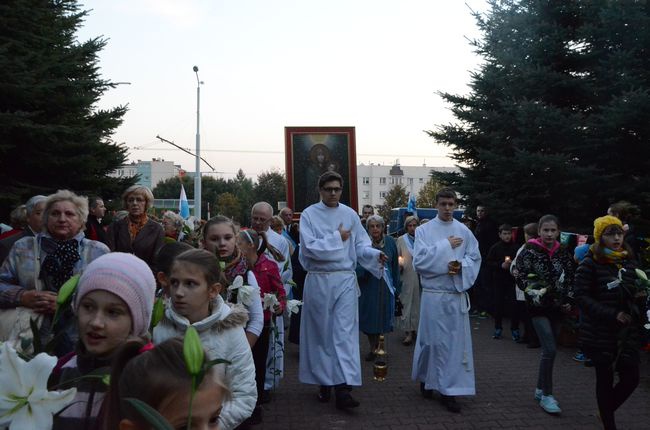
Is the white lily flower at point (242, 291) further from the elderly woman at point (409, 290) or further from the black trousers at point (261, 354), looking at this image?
the elderly woman at point (409, 290)

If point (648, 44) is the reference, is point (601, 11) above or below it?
above

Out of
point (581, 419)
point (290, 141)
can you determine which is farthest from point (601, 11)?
point (581, 419)

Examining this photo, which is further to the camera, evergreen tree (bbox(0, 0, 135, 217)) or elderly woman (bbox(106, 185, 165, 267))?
evergreen tree (bbox(0, 0, 135, 217))

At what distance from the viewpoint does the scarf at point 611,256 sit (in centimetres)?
489

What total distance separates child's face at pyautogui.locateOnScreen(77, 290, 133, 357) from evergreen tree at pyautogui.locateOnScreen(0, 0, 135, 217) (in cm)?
1048

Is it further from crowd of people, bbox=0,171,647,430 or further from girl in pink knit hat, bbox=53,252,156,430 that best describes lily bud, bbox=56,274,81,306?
girl in pink knit hat, bbox=53,252,156,430

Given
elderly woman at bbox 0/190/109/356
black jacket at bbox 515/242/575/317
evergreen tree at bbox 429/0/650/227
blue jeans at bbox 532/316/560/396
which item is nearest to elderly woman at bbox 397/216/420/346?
evergreen tree at bbox 429/0/650/227

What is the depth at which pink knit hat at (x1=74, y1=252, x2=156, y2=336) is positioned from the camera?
2.01 metres

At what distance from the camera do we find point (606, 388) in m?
4.82

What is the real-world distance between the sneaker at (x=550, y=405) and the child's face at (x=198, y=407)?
5.05 m

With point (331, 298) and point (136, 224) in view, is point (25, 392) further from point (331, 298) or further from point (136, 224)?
point (331, 298)

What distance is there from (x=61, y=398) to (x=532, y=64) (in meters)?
12.7

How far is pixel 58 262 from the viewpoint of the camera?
3.66 metres

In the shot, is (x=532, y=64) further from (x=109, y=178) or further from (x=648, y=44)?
(x=109, y=178)
